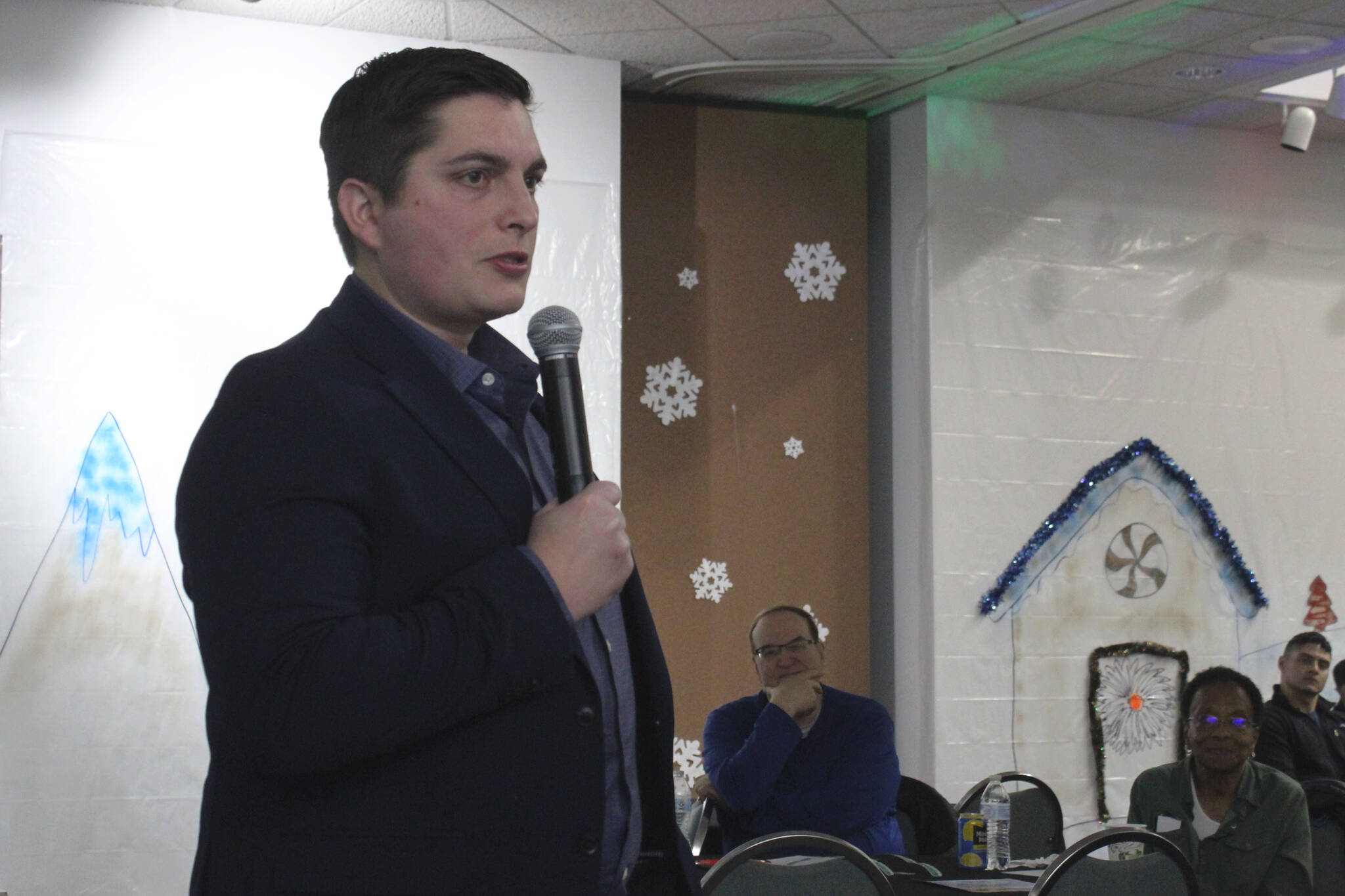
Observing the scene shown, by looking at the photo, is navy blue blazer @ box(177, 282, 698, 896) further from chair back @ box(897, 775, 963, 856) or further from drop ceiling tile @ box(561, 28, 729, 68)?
drop ceiling tile @ box(561, 28, 729, 68)

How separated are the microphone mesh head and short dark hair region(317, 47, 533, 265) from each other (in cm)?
20

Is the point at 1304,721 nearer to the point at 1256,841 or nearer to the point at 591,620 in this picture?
the point at 1256,841

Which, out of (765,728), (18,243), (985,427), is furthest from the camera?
(985,427)

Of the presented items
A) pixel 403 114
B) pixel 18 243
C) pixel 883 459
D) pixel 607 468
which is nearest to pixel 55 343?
pixel 18 243

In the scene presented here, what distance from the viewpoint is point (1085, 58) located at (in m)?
5.01

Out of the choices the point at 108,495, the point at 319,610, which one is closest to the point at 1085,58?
the point at 108,495

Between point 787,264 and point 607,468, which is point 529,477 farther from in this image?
point 787,264

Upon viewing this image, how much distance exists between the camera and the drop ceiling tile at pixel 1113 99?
5.37 metres

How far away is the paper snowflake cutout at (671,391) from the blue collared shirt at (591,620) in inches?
161

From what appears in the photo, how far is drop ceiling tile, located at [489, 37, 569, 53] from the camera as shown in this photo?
15.3ft

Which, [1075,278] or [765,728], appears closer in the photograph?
[765,728]

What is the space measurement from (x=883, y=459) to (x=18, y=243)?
328 centimetres

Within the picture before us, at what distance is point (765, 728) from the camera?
3.72 metres

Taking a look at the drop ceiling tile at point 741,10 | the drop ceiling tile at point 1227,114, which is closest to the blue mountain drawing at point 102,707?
the drop ceiling tile at point 741,10
